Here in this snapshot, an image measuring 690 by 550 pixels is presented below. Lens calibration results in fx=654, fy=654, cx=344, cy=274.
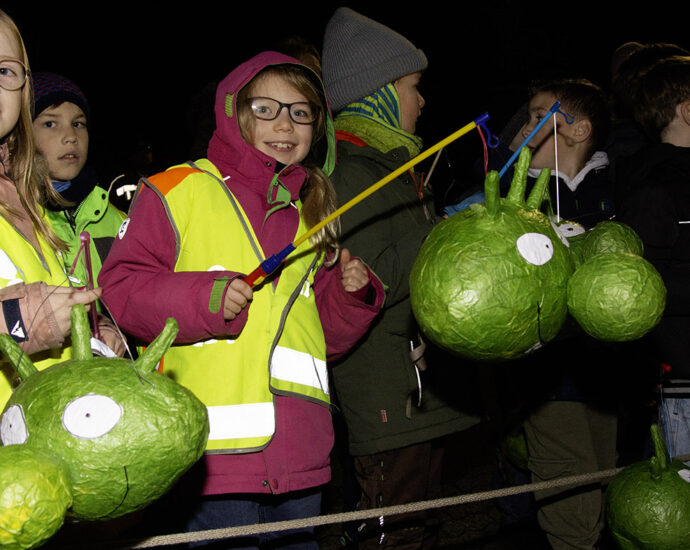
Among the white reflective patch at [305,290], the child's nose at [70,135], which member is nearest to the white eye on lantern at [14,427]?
the white reflective patch at [305,290]

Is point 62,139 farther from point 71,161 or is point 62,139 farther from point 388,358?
point 388,358

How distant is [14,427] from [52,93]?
5.98 ft

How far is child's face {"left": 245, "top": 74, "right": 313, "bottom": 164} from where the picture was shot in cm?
204

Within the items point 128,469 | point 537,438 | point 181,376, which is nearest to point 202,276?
point 181,376

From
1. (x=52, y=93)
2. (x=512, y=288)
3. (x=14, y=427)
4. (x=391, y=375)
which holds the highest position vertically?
(x=52, y=93)

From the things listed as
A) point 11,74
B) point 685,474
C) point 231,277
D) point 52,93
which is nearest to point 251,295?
point 231,277

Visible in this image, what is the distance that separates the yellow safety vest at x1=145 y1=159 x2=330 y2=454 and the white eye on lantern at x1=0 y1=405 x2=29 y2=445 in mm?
571

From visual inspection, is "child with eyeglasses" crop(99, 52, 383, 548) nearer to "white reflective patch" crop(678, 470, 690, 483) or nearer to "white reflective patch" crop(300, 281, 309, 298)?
"white reflective patch" crop(300, 281, 309, 298)

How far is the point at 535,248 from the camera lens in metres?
1.36

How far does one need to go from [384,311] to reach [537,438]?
2.82 ft

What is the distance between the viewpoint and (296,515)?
1.79 meters

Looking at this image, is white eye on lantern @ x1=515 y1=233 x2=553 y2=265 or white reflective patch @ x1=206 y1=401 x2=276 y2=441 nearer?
white eye on lantern @ x1=515 y1=233 x2=553 y2=265

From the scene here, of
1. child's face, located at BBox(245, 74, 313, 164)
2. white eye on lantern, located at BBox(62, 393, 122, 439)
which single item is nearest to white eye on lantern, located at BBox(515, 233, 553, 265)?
white eye on lantern, located at BBox(62, 393, 122, 439)

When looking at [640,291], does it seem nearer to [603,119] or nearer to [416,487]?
[416,487]
